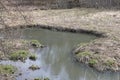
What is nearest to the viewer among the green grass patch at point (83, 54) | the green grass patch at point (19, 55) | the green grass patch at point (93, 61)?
the green grass patch at point (93, 61)

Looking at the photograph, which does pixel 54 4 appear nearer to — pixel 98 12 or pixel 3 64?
pixel 98 12

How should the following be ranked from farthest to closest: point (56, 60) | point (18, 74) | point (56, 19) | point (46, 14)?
point (46, 14), point (56, 19), point (56, 60), point (18, 74)

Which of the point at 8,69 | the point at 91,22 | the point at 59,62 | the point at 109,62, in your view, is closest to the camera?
the point at 8,69

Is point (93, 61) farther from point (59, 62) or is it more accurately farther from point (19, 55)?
point (19, 55)

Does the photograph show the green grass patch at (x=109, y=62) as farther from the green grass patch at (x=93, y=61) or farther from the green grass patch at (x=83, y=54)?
the green grass patch at (x=83, y=54)

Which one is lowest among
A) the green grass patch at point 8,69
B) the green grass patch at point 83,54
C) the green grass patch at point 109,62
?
the green grass patch at point 109,62

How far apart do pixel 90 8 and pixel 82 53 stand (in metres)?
17.5

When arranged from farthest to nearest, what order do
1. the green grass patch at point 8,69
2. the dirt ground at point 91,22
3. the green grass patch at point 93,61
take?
the dirt ground at point 91,22, the green grass patch at point 93,61, the green grass patch at point 8,69

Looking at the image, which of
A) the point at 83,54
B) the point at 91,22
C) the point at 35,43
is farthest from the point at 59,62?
the point at 91,22

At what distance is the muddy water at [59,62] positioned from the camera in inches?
Result: 663

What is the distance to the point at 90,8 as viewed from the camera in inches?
1409

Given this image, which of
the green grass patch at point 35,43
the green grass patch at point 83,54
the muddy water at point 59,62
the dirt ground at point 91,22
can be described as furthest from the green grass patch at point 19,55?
the green grass patch at point 83,54

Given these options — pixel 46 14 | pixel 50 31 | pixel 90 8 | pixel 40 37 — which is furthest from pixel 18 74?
pixel 90 8

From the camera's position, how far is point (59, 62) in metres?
19.4
